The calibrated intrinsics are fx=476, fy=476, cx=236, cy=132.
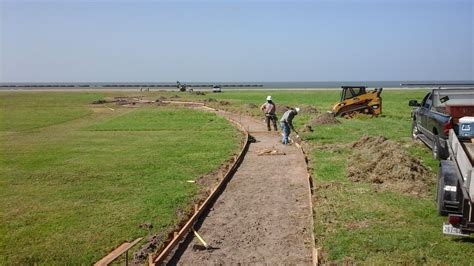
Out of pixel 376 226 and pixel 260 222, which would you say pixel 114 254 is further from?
pixel 376 226

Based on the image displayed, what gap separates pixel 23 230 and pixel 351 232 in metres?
5.40

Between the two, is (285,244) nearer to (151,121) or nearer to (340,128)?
(340,128)

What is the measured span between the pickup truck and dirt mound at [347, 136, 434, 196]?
0.89m

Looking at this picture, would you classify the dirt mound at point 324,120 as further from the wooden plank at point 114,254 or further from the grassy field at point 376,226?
the wooden plank at point 114,254

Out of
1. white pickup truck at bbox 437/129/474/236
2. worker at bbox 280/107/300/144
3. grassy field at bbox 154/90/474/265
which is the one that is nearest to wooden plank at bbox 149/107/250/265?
grassy field at bbox 154/90/474/265

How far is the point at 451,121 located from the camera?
36.7 ft

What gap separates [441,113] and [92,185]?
29.5ft

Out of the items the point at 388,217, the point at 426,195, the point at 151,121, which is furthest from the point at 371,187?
the point at 151,121

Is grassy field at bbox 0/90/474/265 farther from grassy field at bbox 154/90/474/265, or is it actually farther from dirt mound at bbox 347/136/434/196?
dirt mound at bbox 347/136/434/196

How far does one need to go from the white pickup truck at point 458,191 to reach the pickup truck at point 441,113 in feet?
12.9

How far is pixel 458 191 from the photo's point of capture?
260 inches

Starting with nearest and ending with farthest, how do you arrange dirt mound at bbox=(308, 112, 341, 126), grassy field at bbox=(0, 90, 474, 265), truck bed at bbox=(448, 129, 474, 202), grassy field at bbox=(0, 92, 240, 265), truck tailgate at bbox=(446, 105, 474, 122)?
1. truck bed at bbox=(448, 129, 474, 202)
2. grassy field at bbox=(0, 90, 474, 265)
3. grassy field at bbox=(0, 92, 240, 265)
4. truck tailgate at bbox=(446, 105, 474, 122)
5. dirt mound at bbox=(308, 112, 341, 126)

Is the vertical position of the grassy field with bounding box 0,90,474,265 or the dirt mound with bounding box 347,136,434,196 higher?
the dirt mound with bounding box 347,136,434,196

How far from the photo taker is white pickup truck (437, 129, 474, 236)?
586 centimetres
